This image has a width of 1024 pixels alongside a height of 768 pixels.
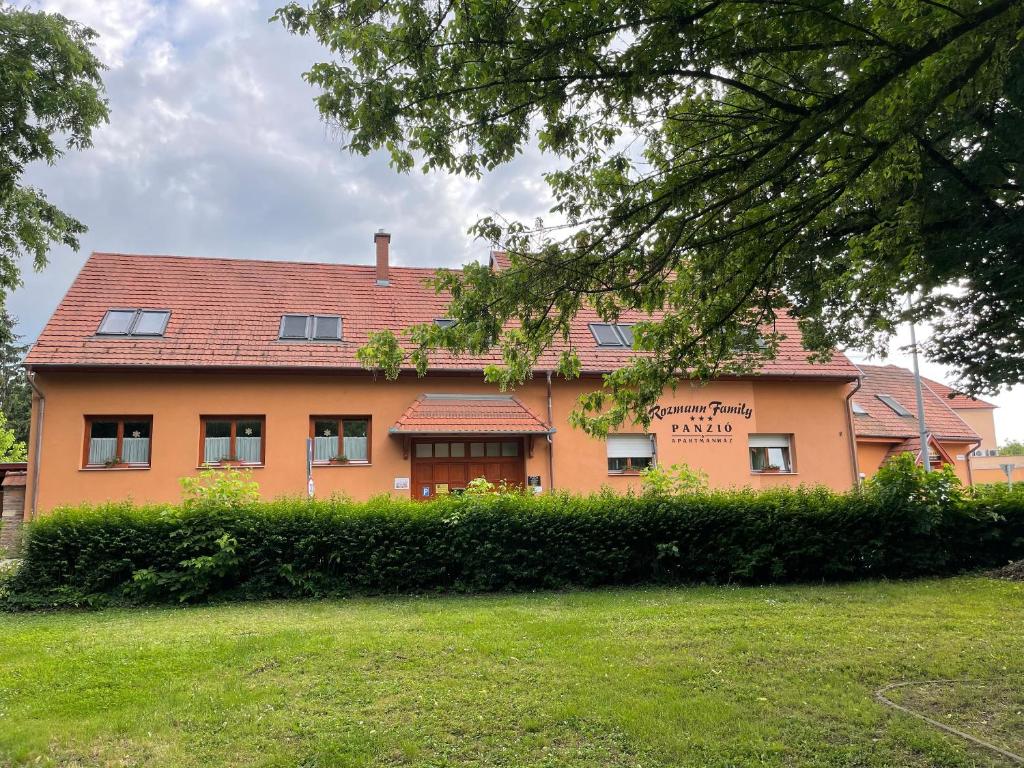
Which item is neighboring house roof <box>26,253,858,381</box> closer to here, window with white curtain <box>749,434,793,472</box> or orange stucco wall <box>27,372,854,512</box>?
orange stucco wall <box>27,372,854,512</box>

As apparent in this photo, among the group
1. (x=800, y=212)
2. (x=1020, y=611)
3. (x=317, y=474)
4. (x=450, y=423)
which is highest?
(x=800, y=212)

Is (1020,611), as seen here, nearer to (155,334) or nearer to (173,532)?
(173,532)

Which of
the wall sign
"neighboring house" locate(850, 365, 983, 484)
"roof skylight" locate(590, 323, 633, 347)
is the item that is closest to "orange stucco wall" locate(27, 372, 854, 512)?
the wall sign

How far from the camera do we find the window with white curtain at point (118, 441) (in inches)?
607

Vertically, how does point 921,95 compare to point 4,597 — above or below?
above

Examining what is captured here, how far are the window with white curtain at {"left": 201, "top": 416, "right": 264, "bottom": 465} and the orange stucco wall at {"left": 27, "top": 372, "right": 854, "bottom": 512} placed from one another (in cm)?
23

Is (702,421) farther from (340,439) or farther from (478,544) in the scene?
(478,544)

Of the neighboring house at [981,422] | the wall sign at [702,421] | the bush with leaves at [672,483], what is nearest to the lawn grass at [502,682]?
the bush with leaves at [672,483]

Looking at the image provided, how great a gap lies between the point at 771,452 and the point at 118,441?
1650cm

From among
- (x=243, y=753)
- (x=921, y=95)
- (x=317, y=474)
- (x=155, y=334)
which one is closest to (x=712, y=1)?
(x=921, y=95)

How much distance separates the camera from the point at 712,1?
420 centimetres

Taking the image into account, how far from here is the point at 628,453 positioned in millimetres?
17984

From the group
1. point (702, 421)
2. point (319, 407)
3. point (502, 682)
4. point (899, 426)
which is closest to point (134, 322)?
point (319, 407)

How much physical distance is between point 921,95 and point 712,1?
2020 mm
